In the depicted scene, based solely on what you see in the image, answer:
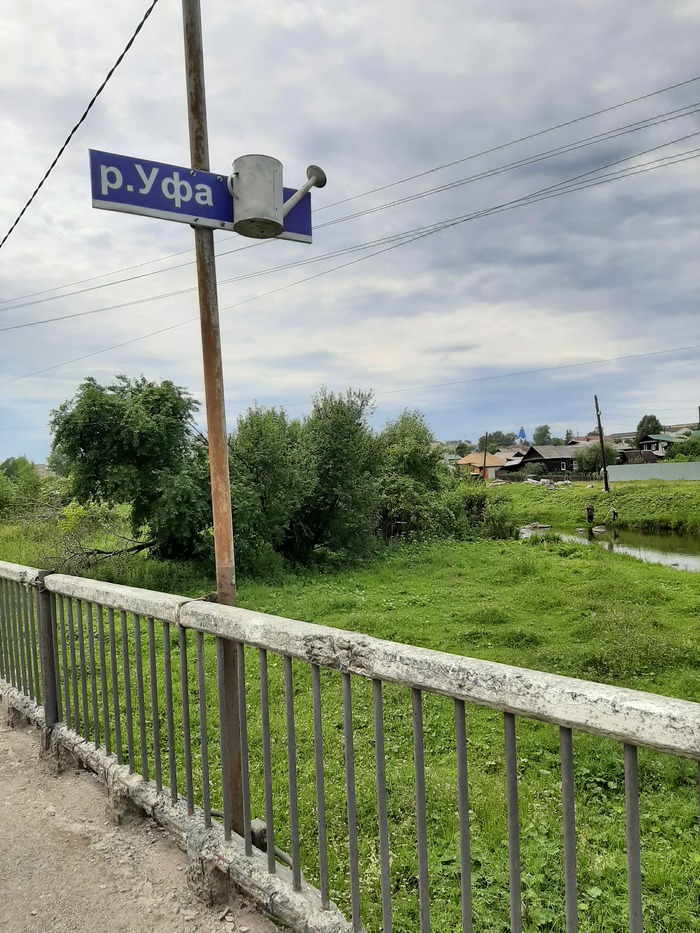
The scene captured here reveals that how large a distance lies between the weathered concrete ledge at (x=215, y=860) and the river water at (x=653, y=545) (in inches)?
740

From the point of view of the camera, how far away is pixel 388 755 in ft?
15.1

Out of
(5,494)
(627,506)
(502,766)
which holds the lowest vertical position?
(627,506)

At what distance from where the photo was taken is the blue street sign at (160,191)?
225 centimetres

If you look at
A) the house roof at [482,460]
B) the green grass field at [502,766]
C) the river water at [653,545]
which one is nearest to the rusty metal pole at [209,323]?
the green grass field at [502,766]

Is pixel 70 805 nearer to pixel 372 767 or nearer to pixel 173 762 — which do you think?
pixel 173 762

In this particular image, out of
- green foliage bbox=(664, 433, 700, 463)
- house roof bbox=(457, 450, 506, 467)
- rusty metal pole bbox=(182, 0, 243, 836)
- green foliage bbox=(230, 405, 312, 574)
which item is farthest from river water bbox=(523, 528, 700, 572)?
house roof bbox=(457, 450, 506, 467)

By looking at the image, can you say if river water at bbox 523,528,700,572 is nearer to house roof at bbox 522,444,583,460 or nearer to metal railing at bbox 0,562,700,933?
metal railing at bbox 0,562,700,933

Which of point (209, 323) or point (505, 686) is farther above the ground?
point (209, 323)

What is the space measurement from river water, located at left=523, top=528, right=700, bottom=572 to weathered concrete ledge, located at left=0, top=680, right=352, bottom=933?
61.7 ft

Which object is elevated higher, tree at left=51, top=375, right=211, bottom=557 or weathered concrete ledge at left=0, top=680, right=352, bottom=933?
tree at left=51, top=375, right=211, bottom=557

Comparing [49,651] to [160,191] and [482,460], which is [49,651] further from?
[482,460]

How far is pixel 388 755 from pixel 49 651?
8.58 ft

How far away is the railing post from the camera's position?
3.27 metres

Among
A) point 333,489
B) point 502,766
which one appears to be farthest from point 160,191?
point 333,489
